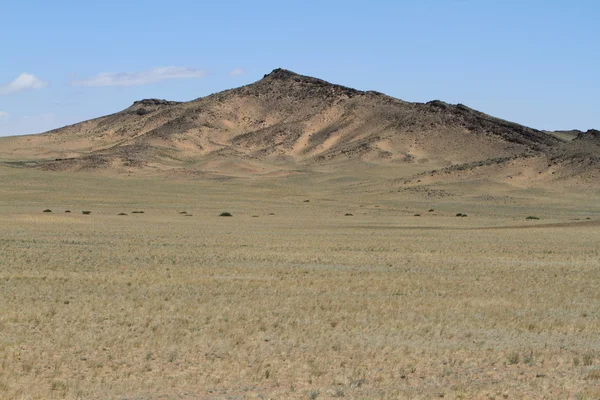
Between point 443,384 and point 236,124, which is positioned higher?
point 236,124

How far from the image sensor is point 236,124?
169750mm

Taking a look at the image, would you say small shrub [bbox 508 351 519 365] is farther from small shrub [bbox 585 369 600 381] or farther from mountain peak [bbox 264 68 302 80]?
mountain peak [bbox 264 68 302 80]

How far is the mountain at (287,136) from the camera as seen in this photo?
136 m

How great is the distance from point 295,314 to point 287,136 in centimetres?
13750

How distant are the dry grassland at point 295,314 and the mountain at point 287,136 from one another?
81296 mm

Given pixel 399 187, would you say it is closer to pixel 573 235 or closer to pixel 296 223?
pixel 296 223

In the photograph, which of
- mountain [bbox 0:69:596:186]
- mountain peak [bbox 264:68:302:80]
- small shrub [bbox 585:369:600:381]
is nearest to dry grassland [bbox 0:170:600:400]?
small shrub [bbox 585:369:600:381]

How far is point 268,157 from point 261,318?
12636cm

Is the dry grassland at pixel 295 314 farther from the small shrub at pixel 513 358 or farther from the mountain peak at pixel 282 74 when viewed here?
the mountain peak at pixel 282 74

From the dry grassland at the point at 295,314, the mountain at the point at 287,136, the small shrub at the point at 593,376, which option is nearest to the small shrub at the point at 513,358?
the dry grassland at the point at 295,314

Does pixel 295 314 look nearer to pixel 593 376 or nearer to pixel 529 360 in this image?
pixel 529 360

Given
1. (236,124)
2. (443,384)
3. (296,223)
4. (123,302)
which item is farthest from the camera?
(236,124)

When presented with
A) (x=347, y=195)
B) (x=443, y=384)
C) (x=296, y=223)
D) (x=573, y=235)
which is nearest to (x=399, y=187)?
(x=347, y=195)

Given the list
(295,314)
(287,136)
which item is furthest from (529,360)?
(287,136)
